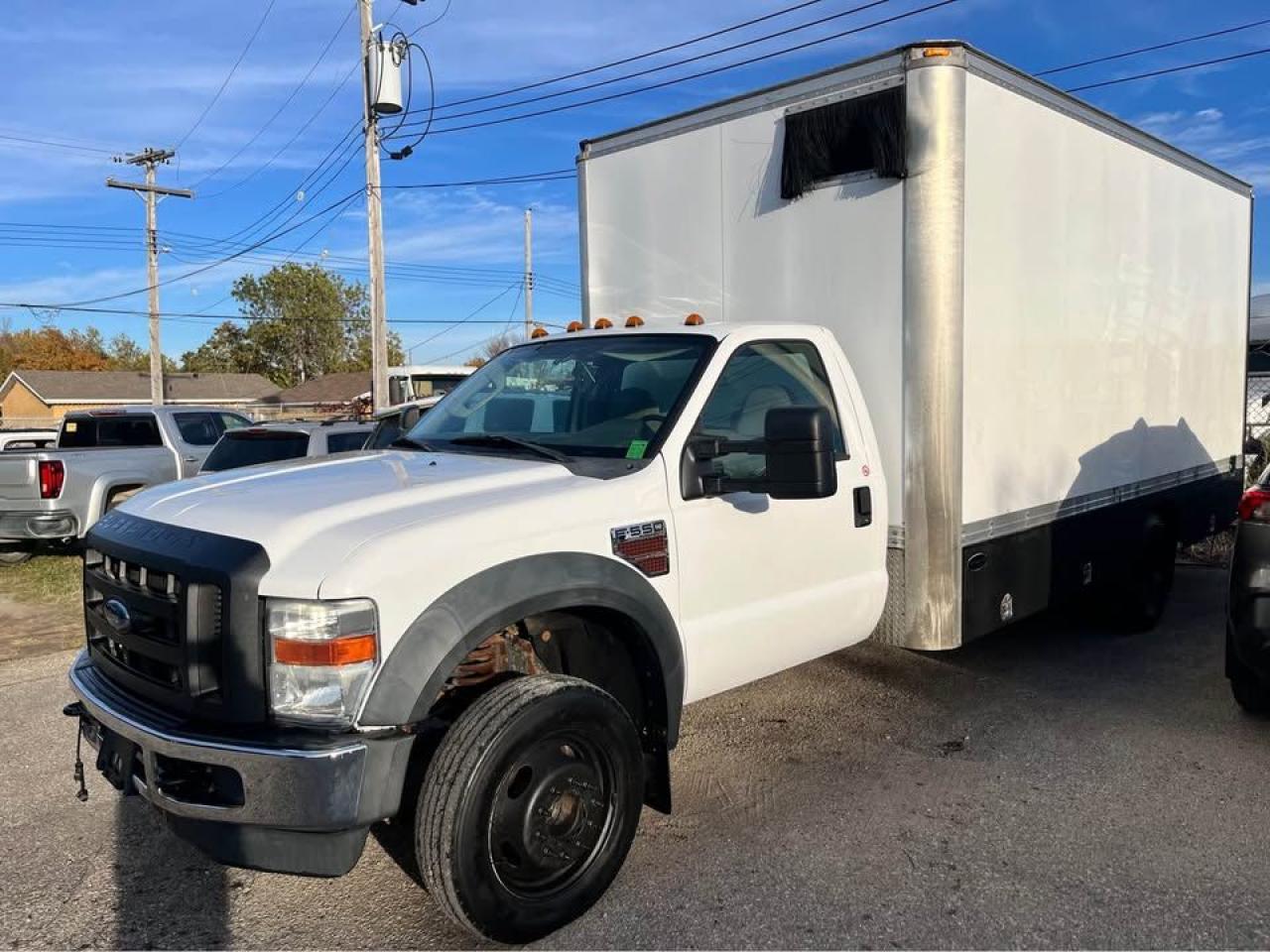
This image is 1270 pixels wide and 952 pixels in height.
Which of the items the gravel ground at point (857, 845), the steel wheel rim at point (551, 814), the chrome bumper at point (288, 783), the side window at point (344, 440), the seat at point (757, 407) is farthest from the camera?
the side window at point (344, 440)

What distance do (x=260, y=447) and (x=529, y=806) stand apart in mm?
6933

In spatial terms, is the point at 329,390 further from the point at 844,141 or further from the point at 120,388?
the point at 844,141

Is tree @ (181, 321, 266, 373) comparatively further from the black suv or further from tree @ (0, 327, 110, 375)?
the black suv

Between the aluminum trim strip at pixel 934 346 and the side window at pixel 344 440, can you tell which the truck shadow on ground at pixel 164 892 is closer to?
the aluminum trim strip at pixel 934 346

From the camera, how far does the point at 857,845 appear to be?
12.6 feet

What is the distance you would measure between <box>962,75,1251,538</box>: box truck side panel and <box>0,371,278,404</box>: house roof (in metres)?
61.4

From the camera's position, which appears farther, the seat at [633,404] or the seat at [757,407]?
the seat at [757,407]

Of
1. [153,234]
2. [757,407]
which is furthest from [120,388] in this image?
[757,407]

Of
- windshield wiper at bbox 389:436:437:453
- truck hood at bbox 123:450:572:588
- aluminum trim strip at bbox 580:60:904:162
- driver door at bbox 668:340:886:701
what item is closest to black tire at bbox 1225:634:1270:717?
driver door at bbox 668:340:886:701

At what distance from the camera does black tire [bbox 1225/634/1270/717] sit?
4832 mm

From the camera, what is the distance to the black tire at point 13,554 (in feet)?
35.9

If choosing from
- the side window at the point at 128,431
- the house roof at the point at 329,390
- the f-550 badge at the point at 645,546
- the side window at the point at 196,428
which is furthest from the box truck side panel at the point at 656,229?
the house roof at the point at 329,390

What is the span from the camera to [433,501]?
3.21 m

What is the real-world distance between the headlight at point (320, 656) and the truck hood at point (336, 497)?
4.3 inches
